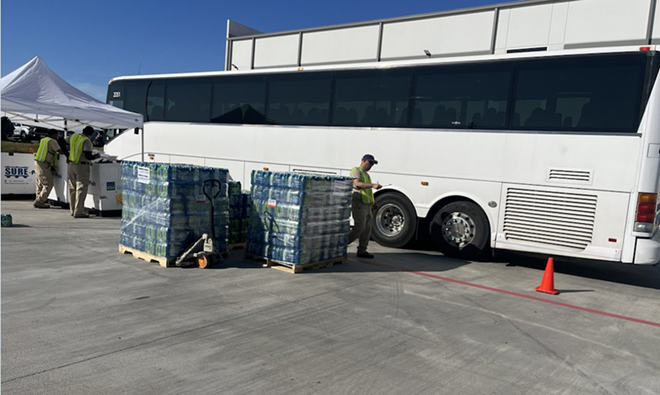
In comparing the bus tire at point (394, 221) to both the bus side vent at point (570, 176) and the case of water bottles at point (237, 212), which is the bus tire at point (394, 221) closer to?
the bus side vent at point (570, 176)

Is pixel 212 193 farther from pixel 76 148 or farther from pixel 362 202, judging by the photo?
pixel 76 148

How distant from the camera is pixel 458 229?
933 centimetres

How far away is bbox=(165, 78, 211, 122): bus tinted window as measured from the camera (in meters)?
12.8

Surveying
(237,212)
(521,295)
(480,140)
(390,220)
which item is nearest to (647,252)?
(521,295)

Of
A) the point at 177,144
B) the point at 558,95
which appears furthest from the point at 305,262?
the point at 177,144

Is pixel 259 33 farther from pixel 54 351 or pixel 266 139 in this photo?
pixel 54 351

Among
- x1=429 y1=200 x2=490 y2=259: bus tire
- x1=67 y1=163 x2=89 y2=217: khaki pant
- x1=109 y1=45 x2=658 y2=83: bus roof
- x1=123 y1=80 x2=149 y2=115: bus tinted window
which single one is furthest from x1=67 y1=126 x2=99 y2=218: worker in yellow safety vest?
x1=429 y1=200 x2=490 y2=259: bus tire

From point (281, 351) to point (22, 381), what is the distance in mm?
2035

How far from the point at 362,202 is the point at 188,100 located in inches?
267

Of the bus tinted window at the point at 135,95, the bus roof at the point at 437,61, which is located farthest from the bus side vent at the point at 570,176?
the bus tinted window at the point at 135,95

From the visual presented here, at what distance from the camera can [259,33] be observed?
72.5 feet

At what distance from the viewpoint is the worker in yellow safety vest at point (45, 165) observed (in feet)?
40.5

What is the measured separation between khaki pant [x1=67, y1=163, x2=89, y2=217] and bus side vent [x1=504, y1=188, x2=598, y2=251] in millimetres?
9497

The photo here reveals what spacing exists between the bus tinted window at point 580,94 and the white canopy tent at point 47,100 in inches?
376
